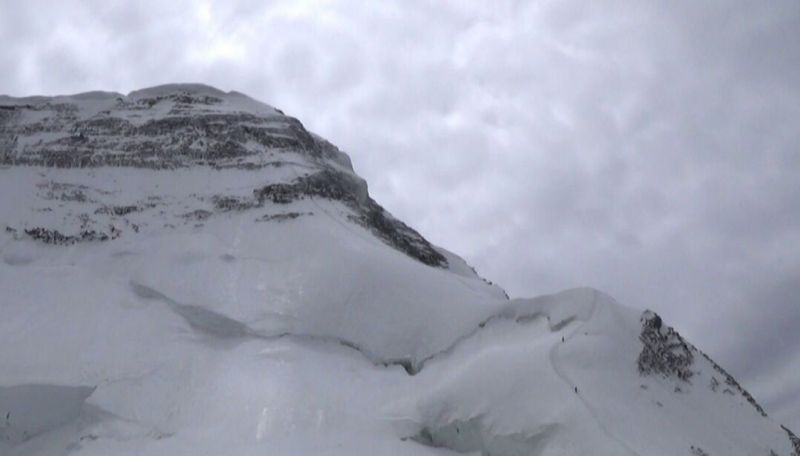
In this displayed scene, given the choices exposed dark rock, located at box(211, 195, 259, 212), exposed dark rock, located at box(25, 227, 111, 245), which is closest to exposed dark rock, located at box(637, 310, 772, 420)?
exposed dark rock, located at box(211, 195, 259, 212)

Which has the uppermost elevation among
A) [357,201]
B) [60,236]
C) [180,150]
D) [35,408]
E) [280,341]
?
[357,201]

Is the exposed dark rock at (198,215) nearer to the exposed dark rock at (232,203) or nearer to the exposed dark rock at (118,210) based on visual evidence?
the exposed dark rock at (232,203)

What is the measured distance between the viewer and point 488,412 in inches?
506

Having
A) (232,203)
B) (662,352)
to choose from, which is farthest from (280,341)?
(662,352)

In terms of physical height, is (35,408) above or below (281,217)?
below

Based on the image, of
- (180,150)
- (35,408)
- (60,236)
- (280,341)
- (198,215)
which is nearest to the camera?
(35,408)

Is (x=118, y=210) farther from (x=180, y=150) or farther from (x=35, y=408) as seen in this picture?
(x=35, y=408)

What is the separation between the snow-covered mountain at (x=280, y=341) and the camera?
42.3 feet

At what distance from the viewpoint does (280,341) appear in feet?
56.0

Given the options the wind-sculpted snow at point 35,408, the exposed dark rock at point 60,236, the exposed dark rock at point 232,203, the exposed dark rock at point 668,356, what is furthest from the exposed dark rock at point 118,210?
the exposed dark rock at point 668,356

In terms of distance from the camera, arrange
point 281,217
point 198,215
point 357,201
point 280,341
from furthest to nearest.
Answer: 1. point 357,201
2. point 198,215
3. point 281,217
4. point 280,341

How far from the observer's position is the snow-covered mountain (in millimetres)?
12898

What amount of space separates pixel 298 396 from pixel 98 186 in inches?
548

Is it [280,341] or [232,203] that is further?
[232,203]
